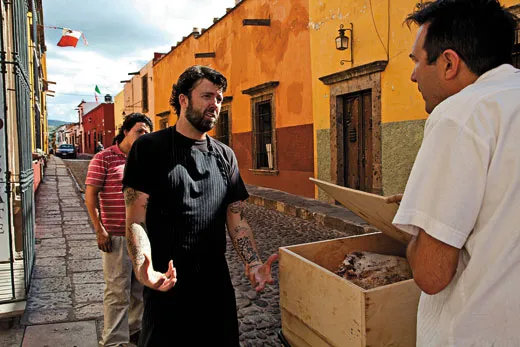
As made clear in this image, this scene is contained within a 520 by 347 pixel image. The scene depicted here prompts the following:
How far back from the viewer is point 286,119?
10656mm

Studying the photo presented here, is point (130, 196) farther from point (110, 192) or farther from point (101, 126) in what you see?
point (101, 126)

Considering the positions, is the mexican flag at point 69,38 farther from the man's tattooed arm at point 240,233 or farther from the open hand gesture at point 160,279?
the open hand gesture at point 160,279

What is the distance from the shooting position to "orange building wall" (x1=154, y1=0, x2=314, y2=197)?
1002 cm

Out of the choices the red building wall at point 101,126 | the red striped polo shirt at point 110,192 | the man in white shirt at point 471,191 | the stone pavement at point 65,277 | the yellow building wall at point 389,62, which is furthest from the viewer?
the red building wall at point 101,126

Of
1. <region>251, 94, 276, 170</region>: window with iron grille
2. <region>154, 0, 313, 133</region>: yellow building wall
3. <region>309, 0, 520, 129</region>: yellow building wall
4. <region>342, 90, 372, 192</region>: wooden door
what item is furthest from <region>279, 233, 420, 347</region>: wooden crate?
<region>251, 94, 276, 170</region>: window with iron grille

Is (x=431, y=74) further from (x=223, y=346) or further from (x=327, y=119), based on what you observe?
(x=327, y=119)

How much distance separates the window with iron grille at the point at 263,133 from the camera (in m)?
11.6

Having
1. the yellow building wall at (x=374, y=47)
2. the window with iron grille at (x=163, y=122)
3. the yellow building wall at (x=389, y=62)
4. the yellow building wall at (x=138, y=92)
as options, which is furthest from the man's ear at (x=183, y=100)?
the yellow building wall at (x=138, y=92)

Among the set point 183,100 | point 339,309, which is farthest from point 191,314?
point 183,100

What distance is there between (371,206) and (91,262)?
14.4 feet

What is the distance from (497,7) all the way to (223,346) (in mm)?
1689

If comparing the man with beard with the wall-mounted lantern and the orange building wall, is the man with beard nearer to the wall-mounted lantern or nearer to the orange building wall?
the wall-mounted lantern

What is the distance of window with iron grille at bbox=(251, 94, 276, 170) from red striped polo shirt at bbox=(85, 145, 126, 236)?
836 cm

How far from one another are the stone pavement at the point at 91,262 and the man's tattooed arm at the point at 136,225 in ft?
5.22
